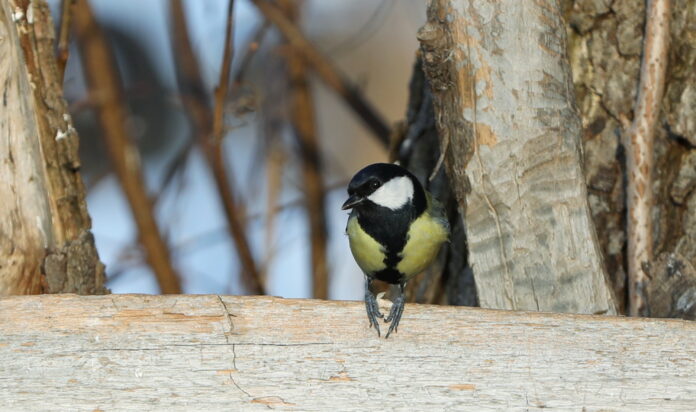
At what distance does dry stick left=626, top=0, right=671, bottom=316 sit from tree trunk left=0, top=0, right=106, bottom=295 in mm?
1197

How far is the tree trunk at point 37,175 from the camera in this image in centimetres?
170

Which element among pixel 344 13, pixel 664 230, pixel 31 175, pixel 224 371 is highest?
pixel 344 13

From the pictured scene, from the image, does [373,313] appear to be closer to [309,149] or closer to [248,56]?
[248,56]

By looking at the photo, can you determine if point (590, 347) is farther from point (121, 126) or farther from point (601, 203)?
point (121, 126)

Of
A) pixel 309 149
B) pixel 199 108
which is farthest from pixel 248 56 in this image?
pixel 309 149

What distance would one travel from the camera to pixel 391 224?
6.30ft

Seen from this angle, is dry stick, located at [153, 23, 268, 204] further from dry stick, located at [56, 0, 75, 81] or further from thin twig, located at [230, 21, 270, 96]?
dry stick, located at [56, 0, 75, 81]

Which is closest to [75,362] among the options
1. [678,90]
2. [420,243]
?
[420,243]

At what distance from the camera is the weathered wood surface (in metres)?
1.52

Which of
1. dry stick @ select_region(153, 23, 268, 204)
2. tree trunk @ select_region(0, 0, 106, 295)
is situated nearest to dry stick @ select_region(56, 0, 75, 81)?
tree trunk @ select_region(0, 0, 106, 295)

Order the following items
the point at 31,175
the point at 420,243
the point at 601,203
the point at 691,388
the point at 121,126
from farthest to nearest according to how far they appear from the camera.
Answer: the point at 121,126
the point at 601,203
the point at 420,243
the point at 31,175
the point at 691,388

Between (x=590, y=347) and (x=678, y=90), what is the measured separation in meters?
0.77

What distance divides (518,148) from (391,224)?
0.35 m

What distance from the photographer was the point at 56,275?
1.77 m
